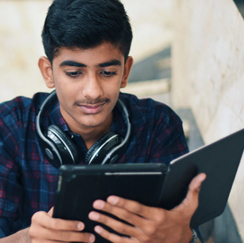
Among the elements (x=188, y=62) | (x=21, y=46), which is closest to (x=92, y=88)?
(x=188, y=62)

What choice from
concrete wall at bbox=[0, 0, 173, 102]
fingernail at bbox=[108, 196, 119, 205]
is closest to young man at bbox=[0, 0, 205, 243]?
fingernail at bbox=[108, 196, 119, 205]

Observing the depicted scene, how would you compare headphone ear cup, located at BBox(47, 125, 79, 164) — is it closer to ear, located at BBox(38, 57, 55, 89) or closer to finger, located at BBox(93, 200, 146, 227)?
ear, located at BBox(38, 57, 55, 89)

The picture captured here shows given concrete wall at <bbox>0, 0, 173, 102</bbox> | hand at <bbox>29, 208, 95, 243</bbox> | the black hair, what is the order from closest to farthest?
1. hand at <bbox>29, 208, 95, 243</bbox>
2. the black hair
3. concrete wall at <bbox>0, 0, 173, 102</bbox>

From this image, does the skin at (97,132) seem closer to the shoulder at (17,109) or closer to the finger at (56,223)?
the finger at (56,223)

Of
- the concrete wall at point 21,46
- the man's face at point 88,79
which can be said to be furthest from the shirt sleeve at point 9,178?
the concrete wall at point 21,46

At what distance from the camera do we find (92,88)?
3.96 feet

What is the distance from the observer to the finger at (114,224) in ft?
3.29

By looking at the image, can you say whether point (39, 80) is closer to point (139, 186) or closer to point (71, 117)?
point (71, 117)

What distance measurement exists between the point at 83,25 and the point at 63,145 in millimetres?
415

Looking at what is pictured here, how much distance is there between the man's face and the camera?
3.97 ft

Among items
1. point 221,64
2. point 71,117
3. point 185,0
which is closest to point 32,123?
point 71,117

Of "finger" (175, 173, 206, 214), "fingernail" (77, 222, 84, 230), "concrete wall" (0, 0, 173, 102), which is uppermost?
"concrete wall" (0, 0, 173, 102)

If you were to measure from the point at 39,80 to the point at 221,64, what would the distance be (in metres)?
3.28

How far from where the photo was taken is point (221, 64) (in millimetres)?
1838
